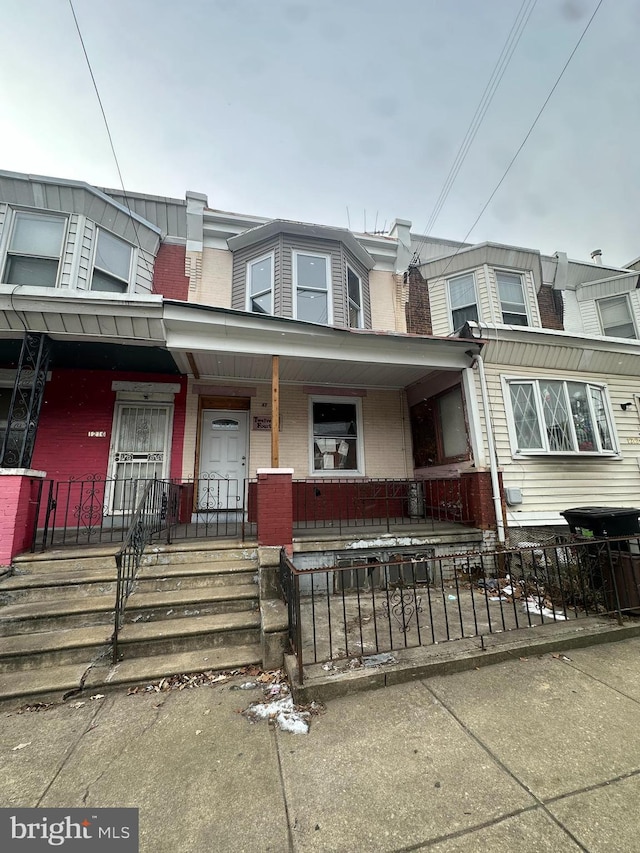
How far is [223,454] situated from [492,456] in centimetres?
547

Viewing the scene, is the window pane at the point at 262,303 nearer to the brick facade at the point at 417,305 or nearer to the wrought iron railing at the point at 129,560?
the brick facade at the point at 417,305

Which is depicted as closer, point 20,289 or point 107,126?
point 20,289

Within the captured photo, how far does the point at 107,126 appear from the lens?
6.37 m

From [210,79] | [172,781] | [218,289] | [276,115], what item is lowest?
[172,781]

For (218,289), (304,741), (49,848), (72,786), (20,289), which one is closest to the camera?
(49,848)

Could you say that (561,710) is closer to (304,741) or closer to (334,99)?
(304,741)

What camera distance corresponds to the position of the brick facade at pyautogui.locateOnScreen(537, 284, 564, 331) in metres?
9.85

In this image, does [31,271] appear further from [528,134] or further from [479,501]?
[528,134]

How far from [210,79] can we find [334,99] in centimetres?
312

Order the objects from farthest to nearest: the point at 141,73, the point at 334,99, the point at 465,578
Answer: the point at 334,99
the point at 141,73
the point at 465,578

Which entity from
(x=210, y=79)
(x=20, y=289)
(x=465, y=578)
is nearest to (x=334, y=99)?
(x=210, y=79)

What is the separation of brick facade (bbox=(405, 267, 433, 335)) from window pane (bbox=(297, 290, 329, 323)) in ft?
8.24

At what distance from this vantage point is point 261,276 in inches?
324

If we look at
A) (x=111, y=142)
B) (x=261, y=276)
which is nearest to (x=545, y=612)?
(x=261, y=276)
